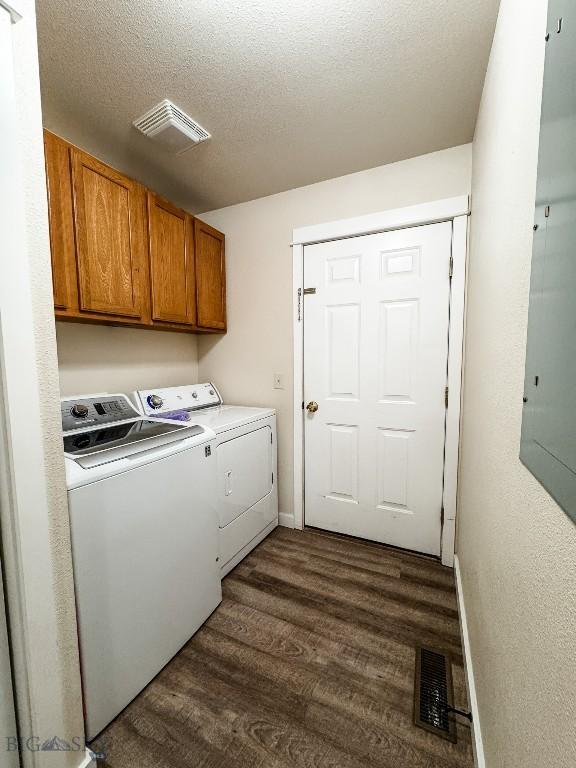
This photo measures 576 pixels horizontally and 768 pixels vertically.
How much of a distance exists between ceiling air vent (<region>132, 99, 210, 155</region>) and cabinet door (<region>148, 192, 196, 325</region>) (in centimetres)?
30

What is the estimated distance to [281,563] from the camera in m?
1.96

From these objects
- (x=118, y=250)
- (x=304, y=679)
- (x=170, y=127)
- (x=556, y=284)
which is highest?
(x=170, y=127)

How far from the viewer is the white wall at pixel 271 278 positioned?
79.0 inches

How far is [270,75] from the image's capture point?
1320mm

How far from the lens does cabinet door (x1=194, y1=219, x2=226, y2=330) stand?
2207mm

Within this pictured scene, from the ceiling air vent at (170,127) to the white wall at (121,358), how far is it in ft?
3.60

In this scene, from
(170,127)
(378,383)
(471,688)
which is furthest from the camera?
(378,383)

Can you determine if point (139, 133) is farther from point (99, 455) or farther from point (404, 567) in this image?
point (404, 567)

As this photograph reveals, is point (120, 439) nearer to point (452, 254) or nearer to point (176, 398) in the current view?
point (176, 398)

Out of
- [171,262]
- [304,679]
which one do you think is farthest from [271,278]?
[304,679]

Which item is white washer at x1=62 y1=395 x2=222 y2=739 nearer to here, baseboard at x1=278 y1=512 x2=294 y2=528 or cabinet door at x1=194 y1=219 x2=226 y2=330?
baseboard at x1=278 y1=512 x2=294 y2=528

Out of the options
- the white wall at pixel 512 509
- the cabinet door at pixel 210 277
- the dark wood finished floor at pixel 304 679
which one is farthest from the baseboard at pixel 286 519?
the cabinet door at pixel 210 277

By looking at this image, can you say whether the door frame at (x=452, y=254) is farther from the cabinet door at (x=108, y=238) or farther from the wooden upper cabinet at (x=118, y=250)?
the cabinet door at (x=108, y=238)

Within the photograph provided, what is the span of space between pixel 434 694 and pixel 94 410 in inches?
76.8
